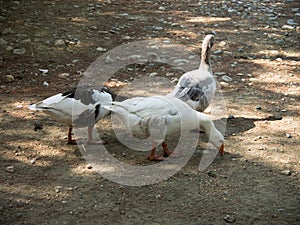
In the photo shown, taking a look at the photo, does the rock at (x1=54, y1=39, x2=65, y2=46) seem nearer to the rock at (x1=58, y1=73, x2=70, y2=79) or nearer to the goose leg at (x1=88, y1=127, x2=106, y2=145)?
the rock at (x1=58, y1=73, x2=70, y2=79)

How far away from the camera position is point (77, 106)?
17.3 feet

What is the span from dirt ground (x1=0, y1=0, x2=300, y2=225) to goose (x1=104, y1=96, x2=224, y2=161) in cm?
36

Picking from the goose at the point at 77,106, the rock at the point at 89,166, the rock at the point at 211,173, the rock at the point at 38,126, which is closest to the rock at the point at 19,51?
the rock at the point at 38,126

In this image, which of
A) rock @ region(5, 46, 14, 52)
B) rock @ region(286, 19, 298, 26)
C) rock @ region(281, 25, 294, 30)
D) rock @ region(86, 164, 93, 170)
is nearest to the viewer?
rock @ region(86, 164, 93, 170)

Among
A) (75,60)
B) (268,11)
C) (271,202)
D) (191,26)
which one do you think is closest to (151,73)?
(75,60)

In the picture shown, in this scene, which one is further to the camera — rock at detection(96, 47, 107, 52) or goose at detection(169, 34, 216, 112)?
rock at detection(96, 47, 107, 52)

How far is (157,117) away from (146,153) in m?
0.65

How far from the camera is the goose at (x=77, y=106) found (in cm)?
523

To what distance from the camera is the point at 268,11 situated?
1162cm

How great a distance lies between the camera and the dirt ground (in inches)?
176

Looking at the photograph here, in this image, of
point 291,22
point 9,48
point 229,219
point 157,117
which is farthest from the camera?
point 291,22

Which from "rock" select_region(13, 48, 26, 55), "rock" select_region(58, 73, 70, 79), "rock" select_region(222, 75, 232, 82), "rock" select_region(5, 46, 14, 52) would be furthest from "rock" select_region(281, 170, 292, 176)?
"rock" select_region(5, 46, 14, 52)

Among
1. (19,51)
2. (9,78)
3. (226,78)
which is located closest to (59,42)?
(19,51)

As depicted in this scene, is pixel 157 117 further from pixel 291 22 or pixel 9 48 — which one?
pixel 291 22
